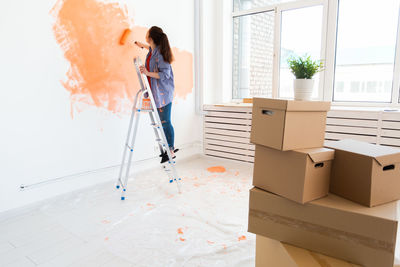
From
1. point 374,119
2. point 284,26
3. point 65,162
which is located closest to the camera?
point 65,162

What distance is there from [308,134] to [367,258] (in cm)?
55

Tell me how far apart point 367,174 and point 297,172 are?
28 cm

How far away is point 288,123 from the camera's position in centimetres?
120

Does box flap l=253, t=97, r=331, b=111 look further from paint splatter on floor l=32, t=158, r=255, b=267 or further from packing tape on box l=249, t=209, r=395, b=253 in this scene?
paint splatter on floor l=32, t=158, r=255, b=267

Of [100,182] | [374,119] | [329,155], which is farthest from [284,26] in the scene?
[100,182]

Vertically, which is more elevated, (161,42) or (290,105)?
(161,42)

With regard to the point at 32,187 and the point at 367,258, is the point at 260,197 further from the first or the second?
the point at 32,187

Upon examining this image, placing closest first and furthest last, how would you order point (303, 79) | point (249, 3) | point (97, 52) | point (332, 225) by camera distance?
point (332, 225) < point (303, 79) < point (97, 52) < point (249, 3)

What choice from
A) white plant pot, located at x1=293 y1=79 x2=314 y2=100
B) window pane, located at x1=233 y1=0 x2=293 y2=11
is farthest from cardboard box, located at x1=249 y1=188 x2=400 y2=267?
window pane, located at x1=233 y1=0 x2=293 y2=11

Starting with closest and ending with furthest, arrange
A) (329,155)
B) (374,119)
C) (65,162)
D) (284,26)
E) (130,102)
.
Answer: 1. (329,155)
2. (65,162)
3. (374,119)
4. (130,102)
5. (284,26)

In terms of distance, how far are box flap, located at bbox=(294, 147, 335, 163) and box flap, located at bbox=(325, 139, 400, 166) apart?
52 millimetres

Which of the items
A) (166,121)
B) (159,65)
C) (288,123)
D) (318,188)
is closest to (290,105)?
(288,123)

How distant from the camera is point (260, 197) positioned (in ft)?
4.16

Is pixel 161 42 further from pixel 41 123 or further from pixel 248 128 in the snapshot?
pixel 248 128
